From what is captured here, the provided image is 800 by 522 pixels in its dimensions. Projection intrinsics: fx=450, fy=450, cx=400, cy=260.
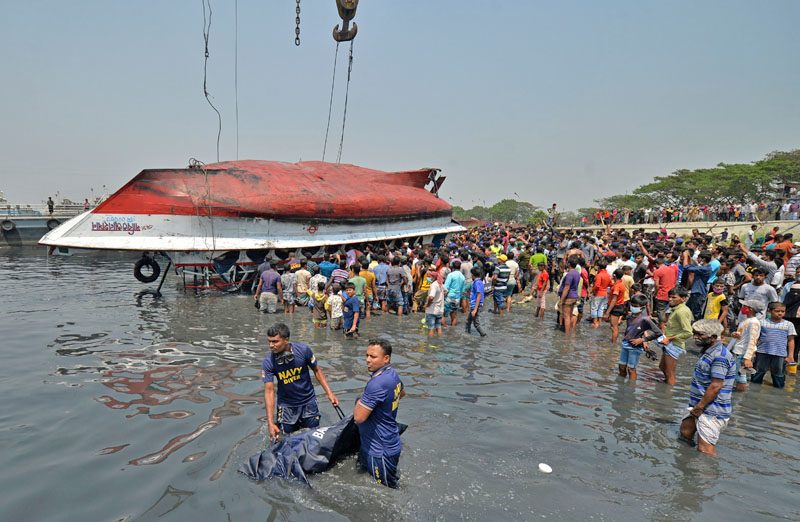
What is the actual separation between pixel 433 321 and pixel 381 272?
2.52 m

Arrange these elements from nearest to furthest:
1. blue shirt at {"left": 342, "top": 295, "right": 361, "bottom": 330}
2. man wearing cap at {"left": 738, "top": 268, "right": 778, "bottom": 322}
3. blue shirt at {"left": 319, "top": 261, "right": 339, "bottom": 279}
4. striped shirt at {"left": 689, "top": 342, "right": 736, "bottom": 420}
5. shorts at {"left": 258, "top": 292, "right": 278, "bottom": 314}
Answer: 1. striped shirt at {"left": 689, "top": 342, "right": 736, "bottom": 420}
2. man wearing cap at {"left": 738, "top": 268, "right": 778, "bottom": 322}
3. blue shirt at {"left": 342, "top": 295, "right": 361, "bottom": 330}
4. shorts at {"left": 258, "top": 292, "right": 278, "bottom": 314}
5. blue shirt at {"left": 319, "top": 261, "right": 339, "bottom": 279}

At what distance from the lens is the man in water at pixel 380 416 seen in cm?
407

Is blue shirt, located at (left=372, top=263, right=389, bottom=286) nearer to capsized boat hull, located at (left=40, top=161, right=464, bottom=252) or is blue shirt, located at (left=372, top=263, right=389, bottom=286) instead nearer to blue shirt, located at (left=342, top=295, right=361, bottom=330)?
blue shirt, located at (left=342, top=295, right=361, bottom=330)

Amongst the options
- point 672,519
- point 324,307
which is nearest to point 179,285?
point 324,307

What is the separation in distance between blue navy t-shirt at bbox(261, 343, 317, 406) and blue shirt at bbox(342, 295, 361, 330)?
15.6 feet

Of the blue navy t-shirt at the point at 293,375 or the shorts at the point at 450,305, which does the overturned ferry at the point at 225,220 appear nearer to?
the shorts at the point at 450,305

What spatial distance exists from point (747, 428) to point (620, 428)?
5.79 ft

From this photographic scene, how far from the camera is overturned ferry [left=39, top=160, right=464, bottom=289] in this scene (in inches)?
570

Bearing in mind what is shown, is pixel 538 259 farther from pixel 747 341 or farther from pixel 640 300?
pixel 747 341

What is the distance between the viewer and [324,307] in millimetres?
10711

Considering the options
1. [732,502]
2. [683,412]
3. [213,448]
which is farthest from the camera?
[683,412]

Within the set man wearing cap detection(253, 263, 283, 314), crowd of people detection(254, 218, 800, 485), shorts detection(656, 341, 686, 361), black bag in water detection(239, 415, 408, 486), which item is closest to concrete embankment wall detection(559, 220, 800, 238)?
crowd of people detection(254, 218, 800, 485)

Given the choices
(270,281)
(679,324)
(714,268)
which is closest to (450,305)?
(270,281)

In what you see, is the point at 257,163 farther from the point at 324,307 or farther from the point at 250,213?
the point at 324,307
